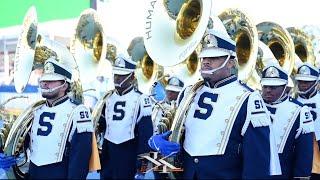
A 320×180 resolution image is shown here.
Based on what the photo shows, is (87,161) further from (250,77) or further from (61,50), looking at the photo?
(250,77)

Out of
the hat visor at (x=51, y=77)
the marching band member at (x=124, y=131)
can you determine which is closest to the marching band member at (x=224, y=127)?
the hat visor at (x=51, y=77)

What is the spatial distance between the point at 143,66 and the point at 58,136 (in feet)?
9.80

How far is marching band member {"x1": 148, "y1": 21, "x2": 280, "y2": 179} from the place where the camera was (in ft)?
8.55

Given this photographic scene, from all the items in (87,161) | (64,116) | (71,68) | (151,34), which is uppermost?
(151,34)

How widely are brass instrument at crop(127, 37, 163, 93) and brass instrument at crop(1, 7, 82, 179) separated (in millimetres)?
2017

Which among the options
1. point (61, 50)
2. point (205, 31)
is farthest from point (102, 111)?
point (205, 31)

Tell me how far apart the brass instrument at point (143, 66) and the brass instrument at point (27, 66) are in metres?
2.02

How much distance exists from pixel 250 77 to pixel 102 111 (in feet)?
4.78

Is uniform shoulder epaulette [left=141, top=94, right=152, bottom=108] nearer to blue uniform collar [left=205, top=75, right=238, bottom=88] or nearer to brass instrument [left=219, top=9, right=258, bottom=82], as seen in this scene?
brass instrument [left=219, top=9, right=258, bottom=82]

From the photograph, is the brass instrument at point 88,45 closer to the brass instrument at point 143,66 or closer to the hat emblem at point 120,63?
the brass instrument at point 143,66

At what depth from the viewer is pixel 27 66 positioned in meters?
4.09

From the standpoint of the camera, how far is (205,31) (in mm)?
2854

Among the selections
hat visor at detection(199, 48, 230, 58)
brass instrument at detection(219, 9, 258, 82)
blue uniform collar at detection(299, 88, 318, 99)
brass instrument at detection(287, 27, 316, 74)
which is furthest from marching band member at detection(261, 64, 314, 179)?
brass instrument at detection(287, 27, 316, 74)

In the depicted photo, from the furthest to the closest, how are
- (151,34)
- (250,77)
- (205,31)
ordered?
1. (250,77)
2. (151,34)
3. (205,31)
